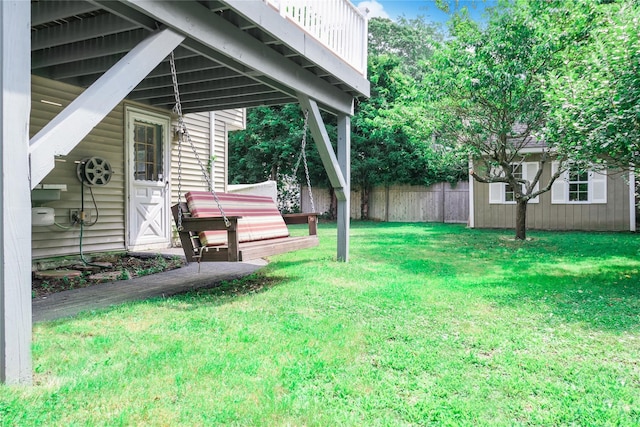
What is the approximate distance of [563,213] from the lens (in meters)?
13.1

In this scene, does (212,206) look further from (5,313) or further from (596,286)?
(596,286)

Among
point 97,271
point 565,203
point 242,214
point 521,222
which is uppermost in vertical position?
point 565,203

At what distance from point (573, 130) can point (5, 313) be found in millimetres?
5535

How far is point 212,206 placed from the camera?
486cm

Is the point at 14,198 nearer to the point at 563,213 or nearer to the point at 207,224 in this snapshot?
the point at 207,224

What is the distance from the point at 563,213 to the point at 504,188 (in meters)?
1.80

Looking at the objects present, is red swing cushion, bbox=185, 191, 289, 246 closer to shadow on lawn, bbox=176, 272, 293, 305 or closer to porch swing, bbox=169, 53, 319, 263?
porch swing, bbox=169, 53, 319, 263

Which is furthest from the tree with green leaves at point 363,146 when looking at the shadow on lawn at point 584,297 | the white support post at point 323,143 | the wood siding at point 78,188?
the wood siding at point 78,188

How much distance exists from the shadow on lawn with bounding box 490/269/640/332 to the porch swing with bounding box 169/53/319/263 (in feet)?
8.03

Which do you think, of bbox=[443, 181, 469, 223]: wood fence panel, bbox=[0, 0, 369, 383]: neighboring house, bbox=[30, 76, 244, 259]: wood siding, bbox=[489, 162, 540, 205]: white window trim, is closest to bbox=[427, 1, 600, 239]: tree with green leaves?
bbox=[0, 0, 369, 383]: neighboring house

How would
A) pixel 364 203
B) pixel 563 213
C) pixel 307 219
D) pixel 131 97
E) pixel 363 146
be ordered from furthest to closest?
pixel 364 203
pixel 363 146
pixel 563 213
pixel 131 97
pixel 307 219

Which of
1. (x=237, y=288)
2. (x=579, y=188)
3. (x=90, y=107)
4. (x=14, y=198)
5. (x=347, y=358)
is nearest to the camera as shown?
(x=14, y=198)

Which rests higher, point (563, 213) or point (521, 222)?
point (563, 213)

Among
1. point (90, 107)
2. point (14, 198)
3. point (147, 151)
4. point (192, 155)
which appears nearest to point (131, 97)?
point (147, 151)
